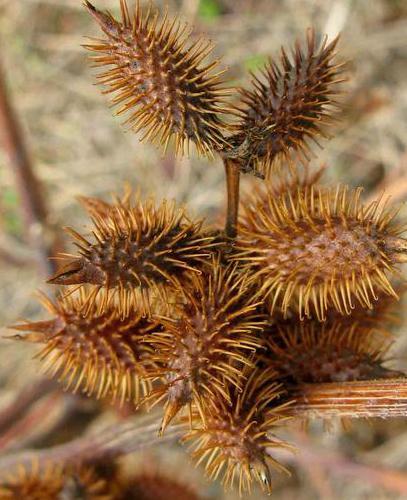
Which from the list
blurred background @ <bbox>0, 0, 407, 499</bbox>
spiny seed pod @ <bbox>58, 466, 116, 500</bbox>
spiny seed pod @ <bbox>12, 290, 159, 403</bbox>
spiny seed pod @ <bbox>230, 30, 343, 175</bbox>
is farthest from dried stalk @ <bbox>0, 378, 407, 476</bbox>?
blurred background @ <bbox>0, 0, 407, 499</bbox>

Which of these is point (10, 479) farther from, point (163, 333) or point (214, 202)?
Answer: point (214, 202)

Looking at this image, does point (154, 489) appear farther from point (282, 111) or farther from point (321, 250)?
point (282, 111)

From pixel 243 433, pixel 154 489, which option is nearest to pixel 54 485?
pixel 154 489

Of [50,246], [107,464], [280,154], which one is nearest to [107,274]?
[280,154]

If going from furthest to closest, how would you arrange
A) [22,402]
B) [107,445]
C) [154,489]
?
1. [22,402]
2. [154,489]
3. [107,445]

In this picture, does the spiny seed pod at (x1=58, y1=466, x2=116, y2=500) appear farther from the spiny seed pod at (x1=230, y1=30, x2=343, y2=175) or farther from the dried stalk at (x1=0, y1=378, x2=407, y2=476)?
the spiny seed pod at (x1=230, y1=30, x2=343, y2=175)

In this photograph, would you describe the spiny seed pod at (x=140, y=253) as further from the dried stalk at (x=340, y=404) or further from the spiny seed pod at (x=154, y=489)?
the spiny seed pod at (x=154, y=489)
